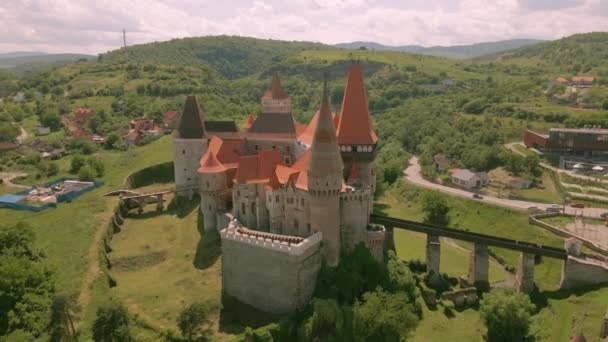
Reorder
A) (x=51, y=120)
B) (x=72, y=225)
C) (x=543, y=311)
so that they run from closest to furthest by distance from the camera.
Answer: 1. (x=543, y=311)
2. (x=72, y=225)
3. (x=51, y=120)

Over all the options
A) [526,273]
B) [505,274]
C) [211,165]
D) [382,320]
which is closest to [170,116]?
[211,165]

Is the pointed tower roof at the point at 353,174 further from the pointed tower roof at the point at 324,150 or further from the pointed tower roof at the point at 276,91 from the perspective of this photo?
the pointed tower roof at the point at 276,91

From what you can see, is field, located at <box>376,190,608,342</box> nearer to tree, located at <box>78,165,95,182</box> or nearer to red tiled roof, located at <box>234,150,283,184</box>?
red tiled roof, located at <box>234,150,283,184</box>

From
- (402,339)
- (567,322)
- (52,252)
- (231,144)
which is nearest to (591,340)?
(567,322)

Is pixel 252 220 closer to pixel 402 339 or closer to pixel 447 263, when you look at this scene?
pixel 402 339

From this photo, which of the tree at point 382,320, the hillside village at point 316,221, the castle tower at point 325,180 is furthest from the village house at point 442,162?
the tree at point 382,320

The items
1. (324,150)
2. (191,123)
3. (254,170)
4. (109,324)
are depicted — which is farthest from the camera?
(191,123)

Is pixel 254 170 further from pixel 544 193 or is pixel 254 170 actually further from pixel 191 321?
pixel 544 193

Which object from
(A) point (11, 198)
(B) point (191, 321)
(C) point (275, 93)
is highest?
(C) point (275, 93)
